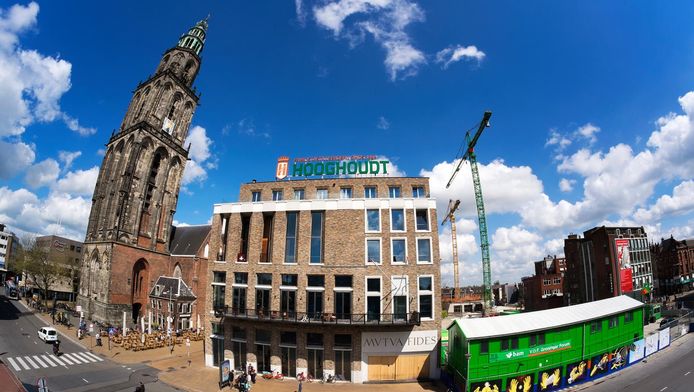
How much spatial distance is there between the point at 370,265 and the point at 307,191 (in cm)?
1040

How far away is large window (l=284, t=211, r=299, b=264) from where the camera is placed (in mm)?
32406

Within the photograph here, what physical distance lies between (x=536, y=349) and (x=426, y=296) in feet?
Result: 30.1

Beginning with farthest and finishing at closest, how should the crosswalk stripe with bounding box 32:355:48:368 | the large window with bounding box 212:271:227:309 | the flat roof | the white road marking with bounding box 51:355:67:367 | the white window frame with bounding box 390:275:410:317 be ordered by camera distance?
1. the large window with bounding box 212:271:227:309
2. the white road marking with bounding box 51:355:67:367
3. the crosswalk stripe with bounding box 32:355:48:368
4. the white window frame with bounding box 390:275:410:317
5. the flat roof

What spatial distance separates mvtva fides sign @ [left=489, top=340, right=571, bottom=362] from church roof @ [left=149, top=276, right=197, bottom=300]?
54623 mm

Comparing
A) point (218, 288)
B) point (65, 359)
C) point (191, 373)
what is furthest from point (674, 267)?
point (65, 359)

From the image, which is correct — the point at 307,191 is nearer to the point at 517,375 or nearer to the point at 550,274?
the point at 517,375

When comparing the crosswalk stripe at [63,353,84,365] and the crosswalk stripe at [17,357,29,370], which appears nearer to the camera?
the crosswalk stripe at [17,357,29,370]

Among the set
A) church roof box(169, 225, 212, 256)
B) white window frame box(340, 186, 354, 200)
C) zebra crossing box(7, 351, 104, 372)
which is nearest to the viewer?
zebra crossing box(7, 351, 104, 372)

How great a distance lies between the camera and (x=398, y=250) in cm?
3116

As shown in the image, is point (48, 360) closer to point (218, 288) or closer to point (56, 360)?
point (56, 360)

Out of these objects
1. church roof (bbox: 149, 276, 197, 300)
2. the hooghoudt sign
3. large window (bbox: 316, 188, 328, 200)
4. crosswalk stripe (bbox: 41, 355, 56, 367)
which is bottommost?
crosswalk stripe (bbox: 41, 355, 56, 367)

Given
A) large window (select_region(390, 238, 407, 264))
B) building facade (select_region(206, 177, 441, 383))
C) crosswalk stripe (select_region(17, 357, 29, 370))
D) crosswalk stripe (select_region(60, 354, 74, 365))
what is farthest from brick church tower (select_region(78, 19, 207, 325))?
large window (select_region(390, 238, 407, 264))

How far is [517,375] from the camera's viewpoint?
25.0 metres

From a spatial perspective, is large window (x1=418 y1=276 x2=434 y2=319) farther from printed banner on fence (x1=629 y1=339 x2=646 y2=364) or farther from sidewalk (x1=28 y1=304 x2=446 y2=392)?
printed banner on fence (x1=629 y1=339 x2=646 y2=364)
